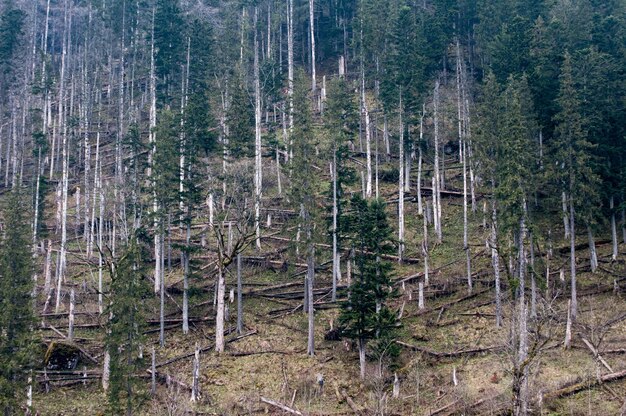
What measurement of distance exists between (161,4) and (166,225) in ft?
97.3

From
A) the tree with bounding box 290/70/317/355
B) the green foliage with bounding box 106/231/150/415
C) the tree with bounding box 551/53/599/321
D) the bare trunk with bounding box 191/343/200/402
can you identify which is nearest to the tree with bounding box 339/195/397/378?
the tree with bounding box 290/70/317/355

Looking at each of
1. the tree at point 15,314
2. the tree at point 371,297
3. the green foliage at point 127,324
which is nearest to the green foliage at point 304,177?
the tree at point 371,297

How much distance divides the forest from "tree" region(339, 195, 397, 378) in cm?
11

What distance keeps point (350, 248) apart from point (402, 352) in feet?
29.2

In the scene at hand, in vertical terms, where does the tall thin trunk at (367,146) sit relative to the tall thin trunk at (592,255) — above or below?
above

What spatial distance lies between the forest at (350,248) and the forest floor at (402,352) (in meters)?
0.13

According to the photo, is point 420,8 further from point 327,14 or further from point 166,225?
point 166,225

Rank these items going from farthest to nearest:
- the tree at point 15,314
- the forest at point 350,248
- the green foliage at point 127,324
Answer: the forest at point 350,248 < the green foliage at point 127,324 < the tree at point 15,314

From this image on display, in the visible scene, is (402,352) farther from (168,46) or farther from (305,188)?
(168,46)

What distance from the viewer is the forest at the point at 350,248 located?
84.7ft

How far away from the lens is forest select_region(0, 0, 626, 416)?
2581 cm

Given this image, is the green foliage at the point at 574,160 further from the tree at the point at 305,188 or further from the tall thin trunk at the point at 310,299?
the tall thin trunk at the point at 310,299

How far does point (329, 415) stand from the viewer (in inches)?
967

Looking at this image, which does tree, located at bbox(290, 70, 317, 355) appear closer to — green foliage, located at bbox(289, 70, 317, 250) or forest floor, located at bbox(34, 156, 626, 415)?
green foliage, located at bbox(289, 70, 317, 250)
